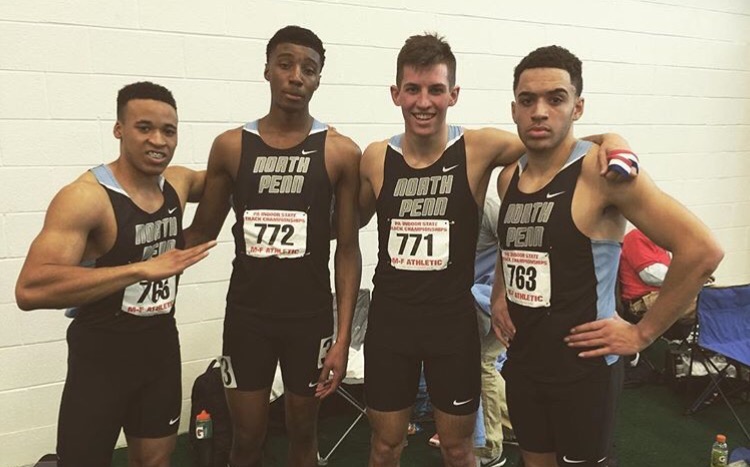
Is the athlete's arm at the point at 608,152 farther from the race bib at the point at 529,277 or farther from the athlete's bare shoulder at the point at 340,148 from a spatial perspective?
the athlete's bare shoulder at the point at 340,148

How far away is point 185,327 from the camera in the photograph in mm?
2941

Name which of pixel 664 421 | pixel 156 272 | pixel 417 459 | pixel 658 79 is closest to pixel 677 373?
pixel 664 421

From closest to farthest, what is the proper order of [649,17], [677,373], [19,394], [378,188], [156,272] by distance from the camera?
[156,272] → [378,188] → [19,394] → [677,373] → [649,17]

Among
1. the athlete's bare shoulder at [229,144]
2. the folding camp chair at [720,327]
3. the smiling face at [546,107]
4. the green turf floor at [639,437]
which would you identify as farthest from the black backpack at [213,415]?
the folding camp chair at [720,327]

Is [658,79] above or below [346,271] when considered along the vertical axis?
above

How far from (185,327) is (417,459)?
136 centimetres

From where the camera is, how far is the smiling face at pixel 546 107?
154 centimetres

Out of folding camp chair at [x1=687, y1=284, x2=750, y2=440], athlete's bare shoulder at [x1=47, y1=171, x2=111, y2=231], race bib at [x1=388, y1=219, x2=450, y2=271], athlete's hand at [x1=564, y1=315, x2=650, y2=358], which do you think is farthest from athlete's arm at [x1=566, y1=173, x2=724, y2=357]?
folding camp chair at [x1=687, y1=284, x2=750, y2=440]

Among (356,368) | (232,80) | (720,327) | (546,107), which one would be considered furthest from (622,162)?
(720,327)

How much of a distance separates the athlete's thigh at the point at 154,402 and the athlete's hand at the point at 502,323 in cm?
105

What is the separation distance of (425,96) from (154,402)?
4.15 feet

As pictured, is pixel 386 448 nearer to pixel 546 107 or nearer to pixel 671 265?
pixel 671 265

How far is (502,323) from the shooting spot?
1816mm

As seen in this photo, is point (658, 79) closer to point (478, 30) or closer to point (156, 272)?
point (478, 30)
